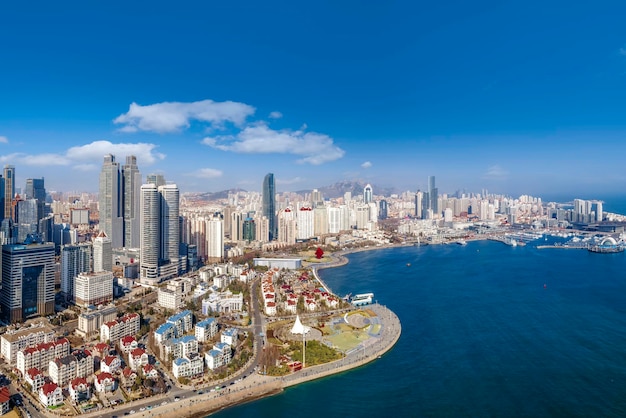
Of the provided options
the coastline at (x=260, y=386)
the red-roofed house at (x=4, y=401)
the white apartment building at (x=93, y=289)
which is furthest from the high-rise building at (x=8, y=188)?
the coastline at (x=260, y=386)

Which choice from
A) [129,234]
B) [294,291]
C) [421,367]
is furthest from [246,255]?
[421,367]

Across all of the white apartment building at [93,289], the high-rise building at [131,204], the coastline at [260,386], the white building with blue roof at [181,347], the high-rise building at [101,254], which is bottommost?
the coastline at [260,386]

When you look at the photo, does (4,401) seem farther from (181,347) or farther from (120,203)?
(120,203)

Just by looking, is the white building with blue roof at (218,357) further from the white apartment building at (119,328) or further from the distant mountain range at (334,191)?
the distant mountain range at (334,191)

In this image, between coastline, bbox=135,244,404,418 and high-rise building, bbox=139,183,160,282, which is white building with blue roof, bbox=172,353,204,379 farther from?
high-rise building, bbox=139,183,160,282

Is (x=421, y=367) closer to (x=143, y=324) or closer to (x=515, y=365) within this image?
(x=515, y=365)

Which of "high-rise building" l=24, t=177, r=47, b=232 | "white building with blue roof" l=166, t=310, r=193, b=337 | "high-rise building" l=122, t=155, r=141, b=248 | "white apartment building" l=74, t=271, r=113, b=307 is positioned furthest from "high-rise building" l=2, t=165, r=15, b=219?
"white building with blue roof" l=166, t=310, r=193, b=337
